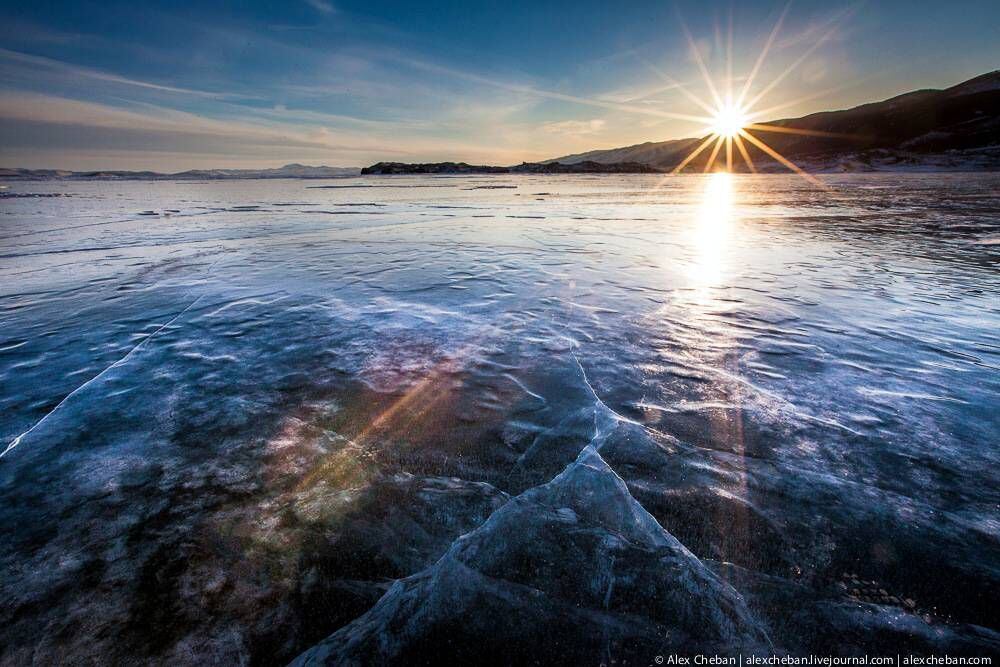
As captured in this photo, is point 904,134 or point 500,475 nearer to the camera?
point 500,475

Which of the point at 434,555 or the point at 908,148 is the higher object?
the point at 908,148

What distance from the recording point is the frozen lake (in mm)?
1605

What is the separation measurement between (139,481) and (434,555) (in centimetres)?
179

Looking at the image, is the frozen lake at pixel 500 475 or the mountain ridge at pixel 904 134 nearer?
the frozen lake at pixel 500 475

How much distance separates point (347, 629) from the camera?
1.58m

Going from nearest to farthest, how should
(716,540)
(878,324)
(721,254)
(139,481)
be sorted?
(716,540)
(139,481)
(878,324)
(721,254)

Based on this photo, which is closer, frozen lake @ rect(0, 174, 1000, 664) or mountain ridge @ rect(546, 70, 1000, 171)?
frozen lake @ rect(0, 174, 1000, 664)

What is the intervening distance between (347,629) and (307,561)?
0.40 meters

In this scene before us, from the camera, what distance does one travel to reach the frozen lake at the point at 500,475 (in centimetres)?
161

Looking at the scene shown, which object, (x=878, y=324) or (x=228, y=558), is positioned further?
(x=878, y=324)

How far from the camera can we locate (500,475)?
2395mm

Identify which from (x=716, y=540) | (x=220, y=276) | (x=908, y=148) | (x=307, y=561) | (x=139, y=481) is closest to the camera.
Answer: (x=307, y=561)

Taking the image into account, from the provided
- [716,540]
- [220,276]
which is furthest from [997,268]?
[220,276]

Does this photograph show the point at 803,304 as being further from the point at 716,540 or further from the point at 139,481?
the point at 139,481
